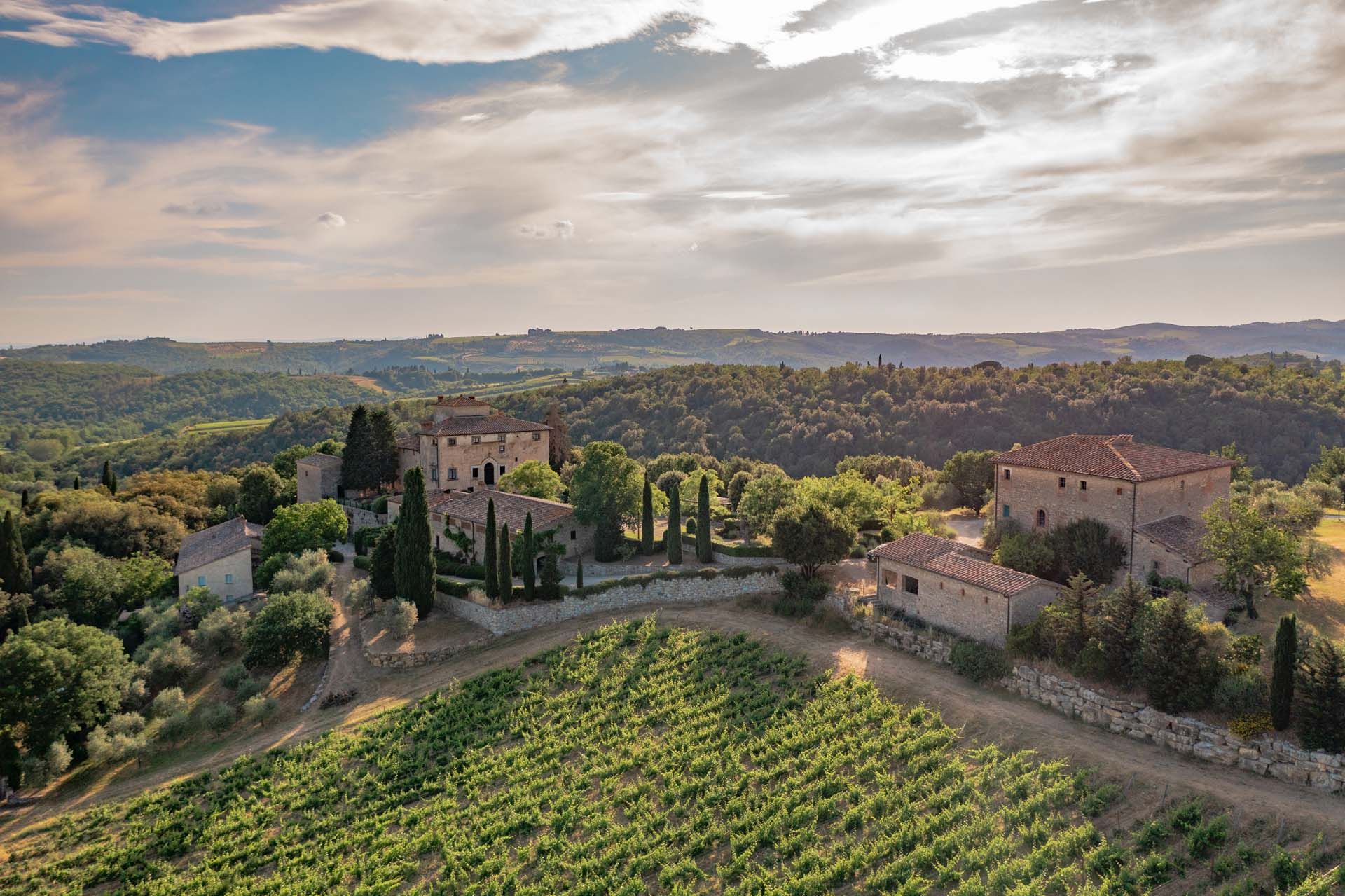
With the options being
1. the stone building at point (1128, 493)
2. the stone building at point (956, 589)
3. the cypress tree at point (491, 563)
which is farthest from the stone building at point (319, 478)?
the stone building at point (1128, 493)

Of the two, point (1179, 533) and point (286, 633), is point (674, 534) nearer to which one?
point (286, 633)

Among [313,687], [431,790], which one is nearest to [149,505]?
[313,687]

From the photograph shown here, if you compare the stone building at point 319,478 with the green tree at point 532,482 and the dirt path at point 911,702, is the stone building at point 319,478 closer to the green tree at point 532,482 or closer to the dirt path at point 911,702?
the green tree at point 532,482

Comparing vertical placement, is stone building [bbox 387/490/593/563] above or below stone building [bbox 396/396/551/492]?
below

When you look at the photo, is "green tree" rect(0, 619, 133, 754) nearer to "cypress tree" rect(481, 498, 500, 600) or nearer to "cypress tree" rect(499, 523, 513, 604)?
"cypress tree" rect(481, 498, 500, 600)

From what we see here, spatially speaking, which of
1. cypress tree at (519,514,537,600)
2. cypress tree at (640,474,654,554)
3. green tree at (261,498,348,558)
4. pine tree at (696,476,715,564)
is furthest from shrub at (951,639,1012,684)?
green tree at (261,498,348,558)

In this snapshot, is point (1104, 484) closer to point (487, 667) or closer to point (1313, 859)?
point (1313, 859)
